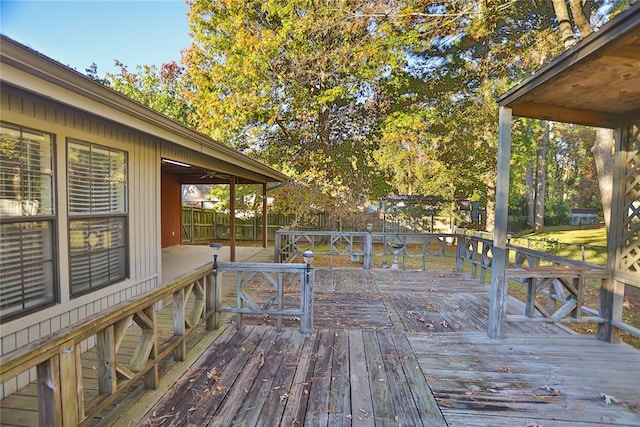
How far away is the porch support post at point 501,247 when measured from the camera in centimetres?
353

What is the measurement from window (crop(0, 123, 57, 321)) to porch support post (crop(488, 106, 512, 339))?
4495 millimetres

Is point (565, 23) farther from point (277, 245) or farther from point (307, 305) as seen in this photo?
point (277, 245)

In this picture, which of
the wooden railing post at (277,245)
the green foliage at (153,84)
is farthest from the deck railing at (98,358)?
the green foliage at (153,84)

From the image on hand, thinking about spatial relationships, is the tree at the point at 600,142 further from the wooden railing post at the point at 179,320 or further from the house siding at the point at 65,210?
the house siding at the point at 65,210

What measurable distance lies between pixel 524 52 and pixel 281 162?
28.4 ft

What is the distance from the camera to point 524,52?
9273mm

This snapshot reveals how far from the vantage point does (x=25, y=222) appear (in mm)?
2590

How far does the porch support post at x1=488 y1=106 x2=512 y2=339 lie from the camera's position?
3533mm

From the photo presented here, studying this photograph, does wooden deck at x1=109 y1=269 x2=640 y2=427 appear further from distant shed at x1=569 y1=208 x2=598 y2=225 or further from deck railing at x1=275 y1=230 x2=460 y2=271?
distant shed at x1=569 y1=208 x2=598 y2=225

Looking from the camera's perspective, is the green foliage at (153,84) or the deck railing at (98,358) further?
the green foliage at (153,84)

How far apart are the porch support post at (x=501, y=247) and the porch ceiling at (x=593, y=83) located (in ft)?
1.30

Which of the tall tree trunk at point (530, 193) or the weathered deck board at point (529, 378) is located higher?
the tall tree trunk at point (530, 193)

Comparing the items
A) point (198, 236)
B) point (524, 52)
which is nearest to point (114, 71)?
point (198, 236)

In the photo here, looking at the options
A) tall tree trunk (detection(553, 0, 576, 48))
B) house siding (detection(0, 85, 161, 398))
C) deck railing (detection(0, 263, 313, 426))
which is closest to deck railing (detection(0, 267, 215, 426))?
deck railing (detection(0, 263, 313, 426))
